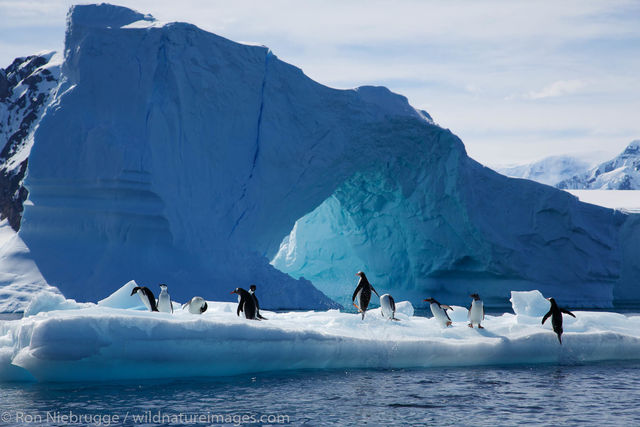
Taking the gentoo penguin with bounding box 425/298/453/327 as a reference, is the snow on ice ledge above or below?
below

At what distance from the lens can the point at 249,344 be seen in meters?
7.87

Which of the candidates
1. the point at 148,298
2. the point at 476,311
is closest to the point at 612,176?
the point at 476,311

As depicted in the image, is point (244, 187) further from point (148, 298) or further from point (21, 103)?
point (21, 103)

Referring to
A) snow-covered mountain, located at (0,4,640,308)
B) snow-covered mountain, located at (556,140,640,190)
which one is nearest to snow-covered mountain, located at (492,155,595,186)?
snow-covered mountain, located at (556,140,640,190)

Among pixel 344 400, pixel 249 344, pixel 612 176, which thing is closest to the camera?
pixel 344 400

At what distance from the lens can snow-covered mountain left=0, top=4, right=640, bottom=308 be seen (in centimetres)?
1581

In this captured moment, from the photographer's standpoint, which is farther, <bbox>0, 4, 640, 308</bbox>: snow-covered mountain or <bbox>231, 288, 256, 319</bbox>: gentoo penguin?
<bbox>0, 4, 640, 308</bbox>: snow-covered mountain

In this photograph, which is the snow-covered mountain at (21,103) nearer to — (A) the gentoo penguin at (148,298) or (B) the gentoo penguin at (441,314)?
(A) the gentoo penguin at (148,298)

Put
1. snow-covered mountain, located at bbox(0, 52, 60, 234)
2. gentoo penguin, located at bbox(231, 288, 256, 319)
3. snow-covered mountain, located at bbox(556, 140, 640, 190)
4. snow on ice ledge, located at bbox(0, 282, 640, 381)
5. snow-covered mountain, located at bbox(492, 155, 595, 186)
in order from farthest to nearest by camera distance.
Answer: snow-covered mountain, located at bbox(492, 155, 595, 186) < snow-covered mountain, located at bbox(556, 140, 640, 190) < snow-covered mountain, located at bbox(0, 52, 60, 234) < gentoo penguin, located at bbox(231, 288, 256, 319) < snow on ice ledge, located at bbox(0, 282, 640, 381)

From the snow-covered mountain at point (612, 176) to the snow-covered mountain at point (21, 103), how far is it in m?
52.9

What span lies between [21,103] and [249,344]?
1625 inches

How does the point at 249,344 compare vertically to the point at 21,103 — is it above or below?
below

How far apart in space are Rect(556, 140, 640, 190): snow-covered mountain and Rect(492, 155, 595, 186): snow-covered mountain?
64.6 inches

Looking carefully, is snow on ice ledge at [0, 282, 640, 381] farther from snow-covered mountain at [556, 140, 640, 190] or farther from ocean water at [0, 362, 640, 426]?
snow-covered mountain at [556, 140, 640, 190]
